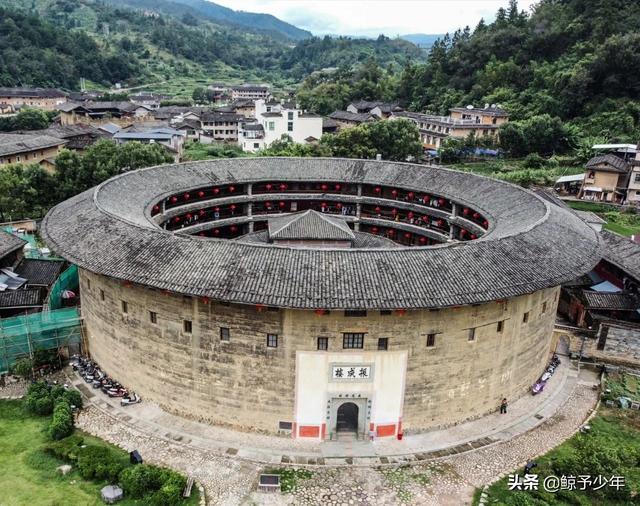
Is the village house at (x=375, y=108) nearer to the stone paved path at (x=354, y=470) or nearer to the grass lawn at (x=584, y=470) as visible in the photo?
the stone paved path at (x=354, y=470)

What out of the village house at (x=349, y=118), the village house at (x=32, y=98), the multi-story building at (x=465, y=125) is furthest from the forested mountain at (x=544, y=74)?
the village house at (x=32, y=98)

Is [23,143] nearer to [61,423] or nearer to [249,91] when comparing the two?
[61,423]

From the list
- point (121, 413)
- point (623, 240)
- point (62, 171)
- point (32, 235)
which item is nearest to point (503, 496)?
point (121, 413)

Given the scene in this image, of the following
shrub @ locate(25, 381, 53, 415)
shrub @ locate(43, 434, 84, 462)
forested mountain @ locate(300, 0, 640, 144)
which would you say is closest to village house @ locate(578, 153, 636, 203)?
forested mountain @ locate(300, 0, 640, 144)

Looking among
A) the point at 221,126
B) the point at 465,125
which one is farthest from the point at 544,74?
the point at 221,126

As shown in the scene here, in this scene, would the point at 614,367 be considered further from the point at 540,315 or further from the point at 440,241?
the point at 440,241

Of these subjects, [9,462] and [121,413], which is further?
[121,413]
